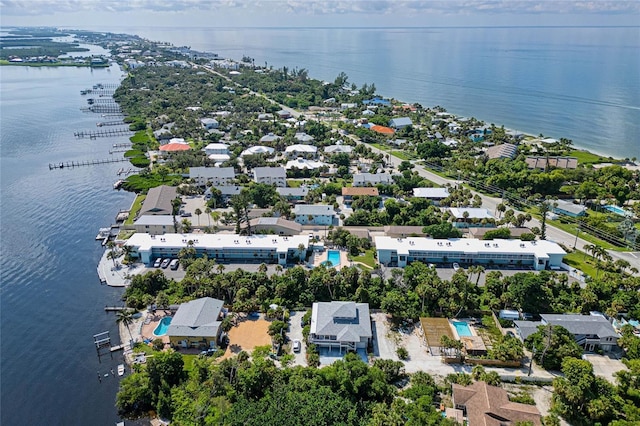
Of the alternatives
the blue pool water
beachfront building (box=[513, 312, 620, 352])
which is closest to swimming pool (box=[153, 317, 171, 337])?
the blue pool water

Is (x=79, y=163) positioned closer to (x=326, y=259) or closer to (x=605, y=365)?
(x=326, y=259)

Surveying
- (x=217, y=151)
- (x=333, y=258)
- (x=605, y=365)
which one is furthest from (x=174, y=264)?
(x=217, y=151)

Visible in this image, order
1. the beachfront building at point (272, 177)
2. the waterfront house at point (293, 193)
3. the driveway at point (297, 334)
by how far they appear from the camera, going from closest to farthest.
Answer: the driveway at point (297, 334) < the waterfront house at point (293, 193) < the beachfront building at point (272, 177)

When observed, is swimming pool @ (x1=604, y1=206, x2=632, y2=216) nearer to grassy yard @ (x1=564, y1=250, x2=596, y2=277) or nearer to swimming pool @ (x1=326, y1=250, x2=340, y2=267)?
grassy yard @ (x1=564, y1=250, x2=596, y2=277)

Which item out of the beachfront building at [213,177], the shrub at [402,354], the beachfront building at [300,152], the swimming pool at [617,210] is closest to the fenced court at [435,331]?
the shrub at [402,354]

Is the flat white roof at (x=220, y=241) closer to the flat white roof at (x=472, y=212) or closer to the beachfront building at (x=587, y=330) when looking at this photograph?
the flat white roof at (x=472, y=212)
